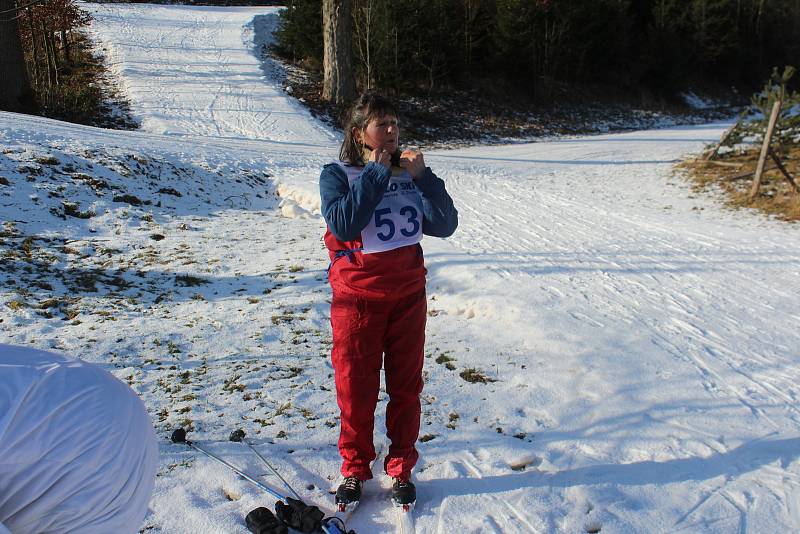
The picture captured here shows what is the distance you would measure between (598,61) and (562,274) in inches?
983

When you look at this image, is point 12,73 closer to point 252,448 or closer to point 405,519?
point 252,448

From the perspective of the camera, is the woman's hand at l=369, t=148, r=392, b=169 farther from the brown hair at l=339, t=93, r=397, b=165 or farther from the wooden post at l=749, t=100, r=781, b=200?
the wooden post at l=749, t=100, r=781, b=200

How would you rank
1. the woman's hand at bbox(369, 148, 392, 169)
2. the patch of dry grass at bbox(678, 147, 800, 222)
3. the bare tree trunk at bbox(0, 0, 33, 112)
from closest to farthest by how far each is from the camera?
the woman's hand at bbox(369, 148, 392, 169) < the patch of dry grass at bbox(678, 147, 800, 222) < the bare tree trunk at bbox(0, 0, 33, 112)

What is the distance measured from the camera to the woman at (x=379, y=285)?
2857 millimetres

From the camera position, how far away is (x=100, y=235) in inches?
284

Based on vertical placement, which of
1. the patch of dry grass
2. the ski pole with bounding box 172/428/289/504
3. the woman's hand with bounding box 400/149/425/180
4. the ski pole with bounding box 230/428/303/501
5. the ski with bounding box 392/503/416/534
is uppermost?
the woman's hand with bounding box 400/149/425/180

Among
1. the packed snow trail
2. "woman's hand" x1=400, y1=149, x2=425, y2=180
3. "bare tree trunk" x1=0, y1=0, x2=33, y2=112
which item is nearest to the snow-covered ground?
"woman's hand" x1=400, y1=149, x2=425, y2=180

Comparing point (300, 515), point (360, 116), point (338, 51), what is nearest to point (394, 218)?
point (360, 116)

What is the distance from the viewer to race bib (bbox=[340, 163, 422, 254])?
2.86 m

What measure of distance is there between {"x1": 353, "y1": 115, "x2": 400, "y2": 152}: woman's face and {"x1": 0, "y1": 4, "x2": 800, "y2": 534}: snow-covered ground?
1701 mm

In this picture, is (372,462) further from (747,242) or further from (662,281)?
(747,242)

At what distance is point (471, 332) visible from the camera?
5.18 meters

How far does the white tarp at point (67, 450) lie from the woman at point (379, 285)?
48.9 inches

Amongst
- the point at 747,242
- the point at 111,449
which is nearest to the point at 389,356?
→ the point at 111,449
